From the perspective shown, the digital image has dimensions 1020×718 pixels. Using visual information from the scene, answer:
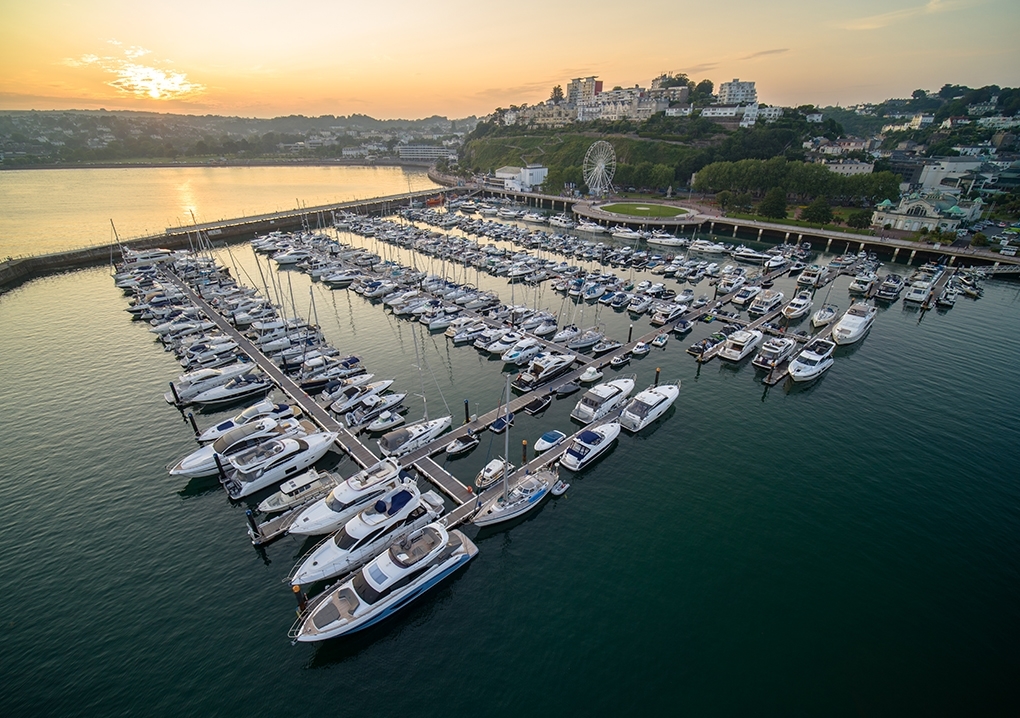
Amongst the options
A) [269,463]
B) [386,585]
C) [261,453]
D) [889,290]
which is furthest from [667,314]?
[261,453]

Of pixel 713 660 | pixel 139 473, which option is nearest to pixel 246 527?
pixel 139 473

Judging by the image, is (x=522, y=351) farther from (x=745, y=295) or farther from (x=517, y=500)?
(x=745, y=295)

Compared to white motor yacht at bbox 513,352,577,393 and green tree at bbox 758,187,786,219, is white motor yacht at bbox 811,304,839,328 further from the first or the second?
green tree at bbox 758,187,786,219

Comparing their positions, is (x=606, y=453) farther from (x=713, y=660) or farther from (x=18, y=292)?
(x=18, y=292)

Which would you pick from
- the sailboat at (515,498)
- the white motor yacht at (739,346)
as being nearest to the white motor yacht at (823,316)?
the white motor yacht at (739,346)

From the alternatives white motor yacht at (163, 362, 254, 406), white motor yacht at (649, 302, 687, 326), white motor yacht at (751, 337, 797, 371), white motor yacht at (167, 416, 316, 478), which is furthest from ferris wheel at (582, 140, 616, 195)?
white motor yacht at (167, 416, 316, 478)

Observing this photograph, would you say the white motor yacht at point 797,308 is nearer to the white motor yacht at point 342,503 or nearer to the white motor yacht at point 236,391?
the white motor yacht at point 342,503
